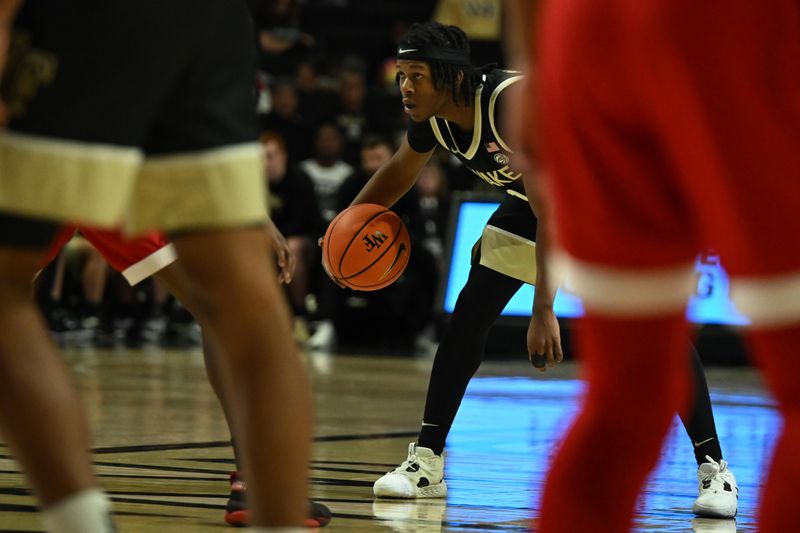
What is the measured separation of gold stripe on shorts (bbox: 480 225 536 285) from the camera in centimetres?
453

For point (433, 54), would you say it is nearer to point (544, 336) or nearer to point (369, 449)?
point (544, 336)

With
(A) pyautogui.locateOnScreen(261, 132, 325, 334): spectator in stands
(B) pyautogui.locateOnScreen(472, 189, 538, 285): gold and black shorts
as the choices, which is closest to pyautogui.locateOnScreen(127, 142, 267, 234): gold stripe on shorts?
(B) pyautogui.locateOnScreen(472, 189, 538, 285): gold and black shorts

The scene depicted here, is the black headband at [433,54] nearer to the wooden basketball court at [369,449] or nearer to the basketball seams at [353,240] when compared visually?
the basketball seams at [353,240]

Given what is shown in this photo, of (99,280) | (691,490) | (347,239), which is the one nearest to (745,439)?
(691,490)

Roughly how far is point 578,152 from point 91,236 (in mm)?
2446

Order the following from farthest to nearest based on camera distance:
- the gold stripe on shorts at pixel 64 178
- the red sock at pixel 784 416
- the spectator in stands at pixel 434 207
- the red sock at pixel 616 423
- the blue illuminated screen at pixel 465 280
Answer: the spectator in stands at pixel 434 207
the blue illuminated screen at pixel 465 280
the gold stripe on shorts at pixel 64 178
the red sock at pixel 616 423
the red sock at pixel 784 416

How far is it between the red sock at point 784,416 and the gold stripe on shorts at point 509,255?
2.74 m

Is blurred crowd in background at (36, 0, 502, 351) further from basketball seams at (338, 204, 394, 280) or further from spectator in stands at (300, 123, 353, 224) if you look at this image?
basketball seams at (338, 204, 394, 280)

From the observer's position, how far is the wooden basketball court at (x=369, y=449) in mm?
3883

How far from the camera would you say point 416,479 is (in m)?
4.36

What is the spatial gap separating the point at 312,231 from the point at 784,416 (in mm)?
10018

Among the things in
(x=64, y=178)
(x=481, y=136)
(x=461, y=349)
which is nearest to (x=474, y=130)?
(x=481, y=136)

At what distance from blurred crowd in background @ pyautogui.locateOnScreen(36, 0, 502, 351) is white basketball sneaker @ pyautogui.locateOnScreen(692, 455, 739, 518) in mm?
6511

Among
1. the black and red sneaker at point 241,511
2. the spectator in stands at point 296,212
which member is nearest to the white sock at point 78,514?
the black and red sneaker at point 241,511
